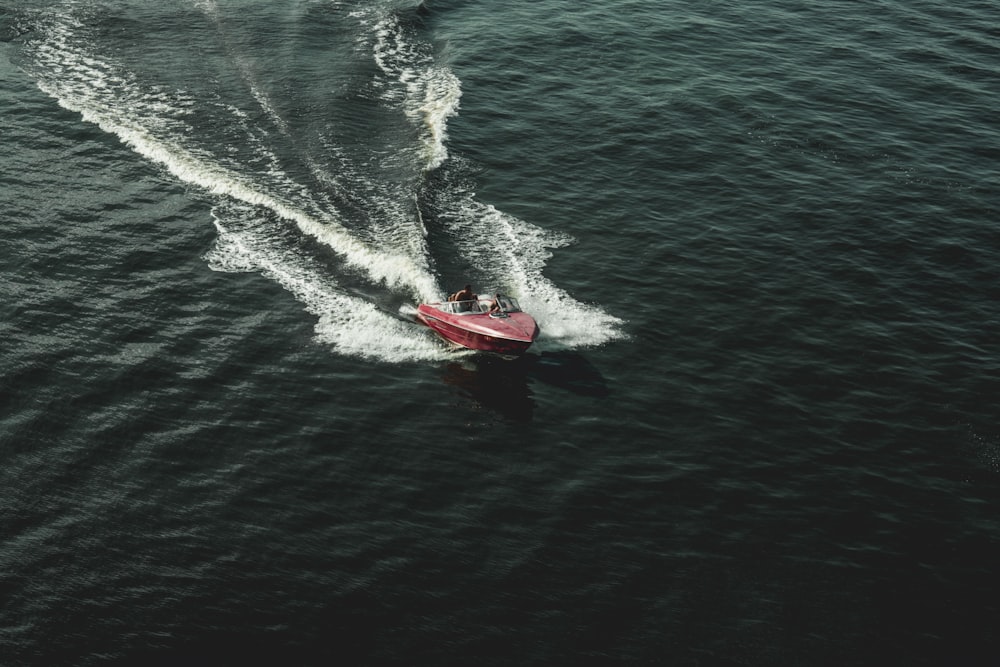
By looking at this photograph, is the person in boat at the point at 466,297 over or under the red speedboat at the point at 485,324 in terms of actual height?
over

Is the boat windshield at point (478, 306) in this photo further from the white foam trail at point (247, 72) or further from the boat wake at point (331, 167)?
the white foam trail at point (247, 72)

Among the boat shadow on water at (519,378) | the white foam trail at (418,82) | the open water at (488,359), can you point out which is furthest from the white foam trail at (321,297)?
the white foam trail at (418,82)

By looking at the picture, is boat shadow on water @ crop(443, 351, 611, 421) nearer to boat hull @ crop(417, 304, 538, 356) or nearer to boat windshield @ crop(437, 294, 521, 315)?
boat hull @ crop(417, 304, 538, 356)

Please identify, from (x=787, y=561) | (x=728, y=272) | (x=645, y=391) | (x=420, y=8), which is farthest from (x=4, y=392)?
(x=420, y=8)

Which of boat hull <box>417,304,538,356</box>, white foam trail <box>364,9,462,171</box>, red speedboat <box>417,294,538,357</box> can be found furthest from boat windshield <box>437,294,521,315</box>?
white foam trail <box>364,9,462,171</box>

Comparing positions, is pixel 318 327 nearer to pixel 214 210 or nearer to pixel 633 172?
pixel 214 210
